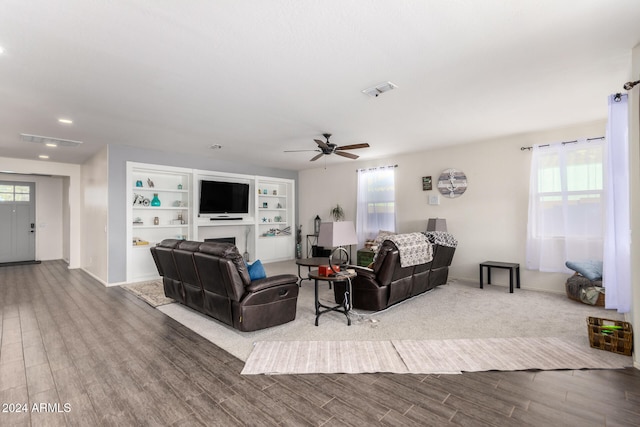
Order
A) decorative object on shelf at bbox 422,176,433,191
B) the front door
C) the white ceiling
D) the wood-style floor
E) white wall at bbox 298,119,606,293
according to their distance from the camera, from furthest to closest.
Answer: the front door
decorative object on shelf at bbox 422,176,433,191
white wall at bbox 298,119,606,293
the white ceiling
the wood-style floor

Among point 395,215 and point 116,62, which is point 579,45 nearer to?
point 116,62

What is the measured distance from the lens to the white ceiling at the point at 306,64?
2.12 m

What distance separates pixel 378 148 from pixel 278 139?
7.09 ft

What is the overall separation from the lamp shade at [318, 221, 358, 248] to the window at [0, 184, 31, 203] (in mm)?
10044

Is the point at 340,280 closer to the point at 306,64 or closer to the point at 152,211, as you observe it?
the point at 306,64

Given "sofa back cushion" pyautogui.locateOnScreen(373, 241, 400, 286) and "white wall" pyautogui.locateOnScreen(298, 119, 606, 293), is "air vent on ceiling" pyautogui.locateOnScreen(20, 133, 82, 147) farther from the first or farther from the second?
"white wall" pyautogui.locateOnScreen(298, 119, 606, 293)

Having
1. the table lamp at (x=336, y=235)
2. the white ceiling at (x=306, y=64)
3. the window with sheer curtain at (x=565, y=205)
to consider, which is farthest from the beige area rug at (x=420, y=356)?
the white ceiling at (x=306, y=64)

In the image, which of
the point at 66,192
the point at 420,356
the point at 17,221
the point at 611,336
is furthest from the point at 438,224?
the point at 17,221

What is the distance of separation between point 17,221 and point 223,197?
20.8ft

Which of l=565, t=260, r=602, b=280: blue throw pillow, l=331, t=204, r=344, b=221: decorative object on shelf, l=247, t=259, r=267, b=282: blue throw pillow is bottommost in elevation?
l=565, t=260, r=602, b=280: blue throw pillow

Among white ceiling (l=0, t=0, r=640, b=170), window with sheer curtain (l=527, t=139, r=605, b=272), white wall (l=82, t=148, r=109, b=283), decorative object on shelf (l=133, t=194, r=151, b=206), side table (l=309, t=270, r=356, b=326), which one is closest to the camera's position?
white ceiling (l=0, t=0, r=640, b=170)

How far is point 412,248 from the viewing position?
13.8 feet

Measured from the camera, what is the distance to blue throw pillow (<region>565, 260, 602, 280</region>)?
4.36 metres

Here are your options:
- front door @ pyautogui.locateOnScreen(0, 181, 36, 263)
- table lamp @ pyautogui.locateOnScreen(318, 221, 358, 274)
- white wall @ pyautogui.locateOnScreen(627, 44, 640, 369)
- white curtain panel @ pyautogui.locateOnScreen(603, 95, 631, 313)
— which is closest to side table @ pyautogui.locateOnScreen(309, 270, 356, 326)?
table lamp @ pyautogui.locateOnScreen(318, 221, 358, 274)
